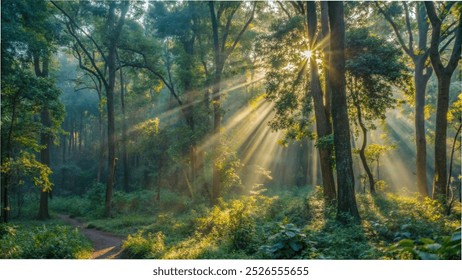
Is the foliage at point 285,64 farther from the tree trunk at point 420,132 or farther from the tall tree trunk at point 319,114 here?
the tree trunk at point 420,132

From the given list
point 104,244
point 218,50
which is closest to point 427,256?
point 104,244

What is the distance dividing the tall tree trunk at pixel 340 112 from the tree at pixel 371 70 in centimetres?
547

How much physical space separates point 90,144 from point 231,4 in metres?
32.2

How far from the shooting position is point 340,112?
33.6 ft

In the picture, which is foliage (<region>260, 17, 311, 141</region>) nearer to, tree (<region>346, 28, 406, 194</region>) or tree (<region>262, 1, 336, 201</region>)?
tree (<region>262, 1, 336, 201</region>)

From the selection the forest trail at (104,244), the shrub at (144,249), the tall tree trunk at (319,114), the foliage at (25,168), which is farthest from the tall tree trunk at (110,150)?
the tall tree trunk at (319,114)

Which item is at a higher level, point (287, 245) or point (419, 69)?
point (419, 69)

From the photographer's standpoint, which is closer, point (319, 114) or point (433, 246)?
point (433, 246)

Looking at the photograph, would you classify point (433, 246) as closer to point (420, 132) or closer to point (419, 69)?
point (420, 132)

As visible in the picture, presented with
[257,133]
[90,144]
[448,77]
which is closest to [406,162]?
[257,133]

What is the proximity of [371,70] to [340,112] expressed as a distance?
19.5ft

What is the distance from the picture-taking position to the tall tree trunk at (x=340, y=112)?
10.1 meters

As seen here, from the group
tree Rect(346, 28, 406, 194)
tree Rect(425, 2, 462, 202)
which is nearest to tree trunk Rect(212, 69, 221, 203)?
tree Rect(346, 28, 406, 194)

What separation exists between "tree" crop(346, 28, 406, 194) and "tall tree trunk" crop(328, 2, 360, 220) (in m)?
5.47
